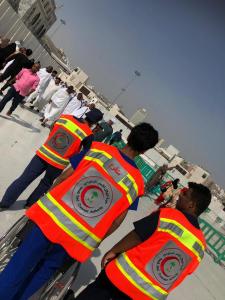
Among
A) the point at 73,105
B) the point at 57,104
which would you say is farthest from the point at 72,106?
the point at 57,104

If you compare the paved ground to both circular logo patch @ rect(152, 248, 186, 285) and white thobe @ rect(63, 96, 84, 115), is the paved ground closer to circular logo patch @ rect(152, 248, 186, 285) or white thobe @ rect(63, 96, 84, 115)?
circular logo patch @ rect(152, 248, 186, 285)

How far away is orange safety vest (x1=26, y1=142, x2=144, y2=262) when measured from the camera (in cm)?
295

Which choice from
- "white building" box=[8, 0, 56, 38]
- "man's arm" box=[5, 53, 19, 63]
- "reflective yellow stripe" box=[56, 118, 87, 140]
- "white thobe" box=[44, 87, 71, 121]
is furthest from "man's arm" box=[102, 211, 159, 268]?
"white building" box=[8, 0, 56, 38]

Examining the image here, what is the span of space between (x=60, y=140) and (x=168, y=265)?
2356 mm

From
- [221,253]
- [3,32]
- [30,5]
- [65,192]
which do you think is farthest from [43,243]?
[30,5]

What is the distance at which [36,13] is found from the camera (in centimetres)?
6781

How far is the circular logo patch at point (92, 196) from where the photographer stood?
2961 millimetres

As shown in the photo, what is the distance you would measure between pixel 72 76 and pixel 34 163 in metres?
91.8

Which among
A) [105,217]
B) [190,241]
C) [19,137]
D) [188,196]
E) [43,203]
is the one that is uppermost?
[188,196]

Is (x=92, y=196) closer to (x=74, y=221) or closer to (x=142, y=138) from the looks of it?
(x=74, y=221)

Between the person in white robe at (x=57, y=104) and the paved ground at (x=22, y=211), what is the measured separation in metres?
1.52

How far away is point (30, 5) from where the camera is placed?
61.9 metres

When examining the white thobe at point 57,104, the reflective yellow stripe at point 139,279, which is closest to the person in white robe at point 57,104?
the white thobe at point 57,104

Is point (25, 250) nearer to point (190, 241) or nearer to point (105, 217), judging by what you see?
point (105, 217)
